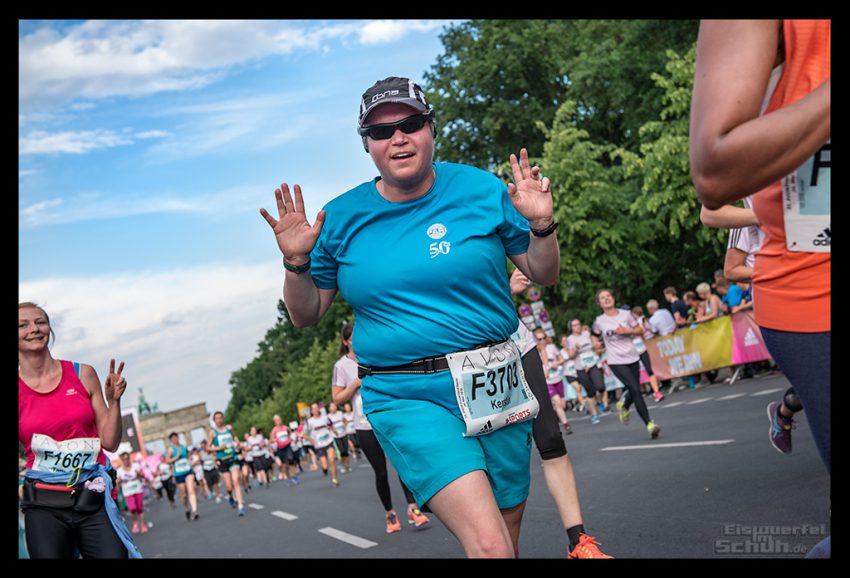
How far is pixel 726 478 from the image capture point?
825 centimetres

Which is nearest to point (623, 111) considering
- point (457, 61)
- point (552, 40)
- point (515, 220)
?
point (552, 40)

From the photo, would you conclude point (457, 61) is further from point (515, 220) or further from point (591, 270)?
point (515, 220)

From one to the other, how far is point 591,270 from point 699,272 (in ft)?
12.8

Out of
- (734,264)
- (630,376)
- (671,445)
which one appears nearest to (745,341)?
(630,376)

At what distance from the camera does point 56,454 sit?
545 centimetres

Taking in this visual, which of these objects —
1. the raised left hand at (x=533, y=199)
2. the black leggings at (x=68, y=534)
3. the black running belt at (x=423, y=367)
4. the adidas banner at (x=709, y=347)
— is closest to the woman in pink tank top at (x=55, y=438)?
the black leggings at (x=68, y=534)

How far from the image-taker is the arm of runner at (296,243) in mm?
4051

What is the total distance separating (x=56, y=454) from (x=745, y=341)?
561 inches

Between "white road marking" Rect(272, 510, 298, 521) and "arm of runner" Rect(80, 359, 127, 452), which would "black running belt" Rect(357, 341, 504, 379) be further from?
"white road marking" Rect(272, 510, 298, 521)

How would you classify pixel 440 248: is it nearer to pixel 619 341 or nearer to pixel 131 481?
pixel 619 341

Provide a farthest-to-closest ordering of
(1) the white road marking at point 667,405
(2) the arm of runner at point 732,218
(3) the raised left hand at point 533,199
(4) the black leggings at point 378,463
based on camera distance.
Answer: (1) the white road marking at point 667,405, (4) the black leggings at point 378,463, (2) the arm of runner at point 732,218, (3) the raised left hand at point 533,199

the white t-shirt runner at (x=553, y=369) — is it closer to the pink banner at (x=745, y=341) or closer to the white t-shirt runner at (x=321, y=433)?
the pink banner at (x=745, y=341)

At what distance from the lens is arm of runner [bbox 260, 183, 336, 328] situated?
159 inches

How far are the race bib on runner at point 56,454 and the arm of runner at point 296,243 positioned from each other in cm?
193
